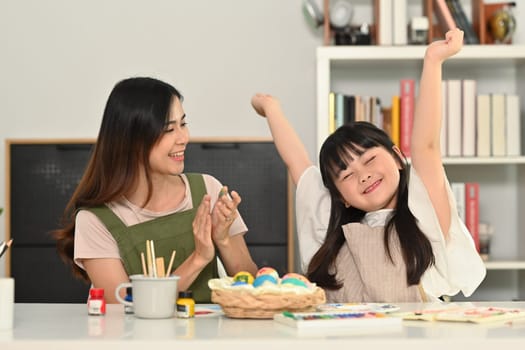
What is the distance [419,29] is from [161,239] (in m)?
1.63

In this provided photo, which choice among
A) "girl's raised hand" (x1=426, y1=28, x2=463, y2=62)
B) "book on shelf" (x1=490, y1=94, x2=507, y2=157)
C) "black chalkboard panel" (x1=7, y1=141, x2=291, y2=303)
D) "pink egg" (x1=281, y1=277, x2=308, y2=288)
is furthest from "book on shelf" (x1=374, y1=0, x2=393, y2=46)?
"pink egg" (x1=281, y1=277, x2=308, y2=288)

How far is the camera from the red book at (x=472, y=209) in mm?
3227

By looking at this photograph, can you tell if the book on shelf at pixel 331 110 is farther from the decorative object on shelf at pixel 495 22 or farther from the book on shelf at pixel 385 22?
the decorative object on shelf at pixel 495 22

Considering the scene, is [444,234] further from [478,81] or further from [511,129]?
[478,81]

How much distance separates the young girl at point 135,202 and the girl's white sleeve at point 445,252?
0.43 m

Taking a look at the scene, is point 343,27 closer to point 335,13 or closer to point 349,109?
point 335,13

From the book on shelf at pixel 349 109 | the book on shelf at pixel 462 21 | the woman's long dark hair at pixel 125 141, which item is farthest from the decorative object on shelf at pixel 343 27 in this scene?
the woman's long dark hair at pixel 125 141

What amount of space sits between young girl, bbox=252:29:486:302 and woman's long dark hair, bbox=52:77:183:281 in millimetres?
399

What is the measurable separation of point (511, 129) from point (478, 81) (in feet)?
1.01

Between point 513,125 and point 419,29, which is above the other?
point 419,29

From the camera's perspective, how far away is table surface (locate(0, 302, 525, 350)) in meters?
1.12

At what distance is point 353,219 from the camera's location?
6.49ft

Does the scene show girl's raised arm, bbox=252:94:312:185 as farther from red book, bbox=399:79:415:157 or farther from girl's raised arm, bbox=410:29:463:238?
red book, bbox=399:79:415:157

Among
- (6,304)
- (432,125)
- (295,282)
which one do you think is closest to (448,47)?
(432,125)
